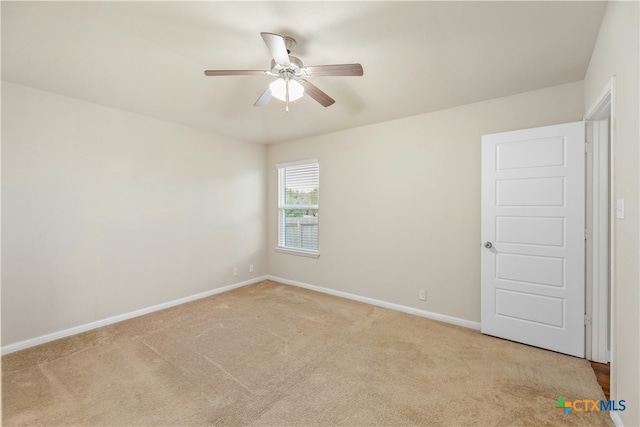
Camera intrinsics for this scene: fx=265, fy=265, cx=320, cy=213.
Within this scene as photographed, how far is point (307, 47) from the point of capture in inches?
84.1

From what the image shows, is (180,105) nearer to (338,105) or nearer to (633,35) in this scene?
(338,105)

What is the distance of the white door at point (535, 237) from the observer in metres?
2.40

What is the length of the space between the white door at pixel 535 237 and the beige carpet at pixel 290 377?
25cm

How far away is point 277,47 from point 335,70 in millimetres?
427

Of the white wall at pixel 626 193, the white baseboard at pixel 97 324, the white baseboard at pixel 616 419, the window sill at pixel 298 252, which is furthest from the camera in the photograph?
the window sill at pixel 298 252

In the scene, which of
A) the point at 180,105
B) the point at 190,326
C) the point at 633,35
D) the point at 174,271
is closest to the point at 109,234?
the point at 174,271

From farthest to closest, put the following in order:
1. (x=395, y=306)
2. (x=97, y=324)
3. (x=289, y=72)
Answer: (x=395, y=306) → (x=97, y=324) → (x=289, y=72)

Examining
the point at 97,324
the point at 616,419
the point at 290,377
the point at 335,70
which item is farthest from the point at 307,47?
the point at 97,324

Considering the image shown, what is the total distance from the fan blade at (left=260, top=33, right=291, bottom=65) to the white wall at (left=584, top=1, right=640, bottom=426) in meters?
Answer: 1.83

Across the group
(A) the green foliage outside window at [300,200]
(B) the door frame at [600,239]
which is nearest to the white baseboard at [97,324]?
(A) the green foliage outside window at [300,200]

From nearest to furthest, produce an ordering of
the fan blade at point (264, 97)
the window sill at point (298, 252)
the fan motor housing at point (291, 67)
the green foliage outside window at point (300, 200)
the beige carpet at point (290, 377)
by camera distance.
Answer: the beige carpet at point (290, 377)
the fan motor housing at point (291, 67)
the fan blade at point (264, 97)
the window sill at point (298, 252)
the green foliage outside window at point (300, 200)

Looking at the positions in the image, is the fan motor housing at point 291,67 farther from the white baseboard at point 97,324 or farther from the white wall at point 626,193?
the white baseboard at point 97,324

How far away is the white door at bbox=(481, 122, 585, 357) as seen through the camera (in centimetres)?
240

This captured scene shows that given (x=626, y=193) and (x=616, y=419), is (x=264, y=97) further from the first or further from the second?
(x=616, y=419)
